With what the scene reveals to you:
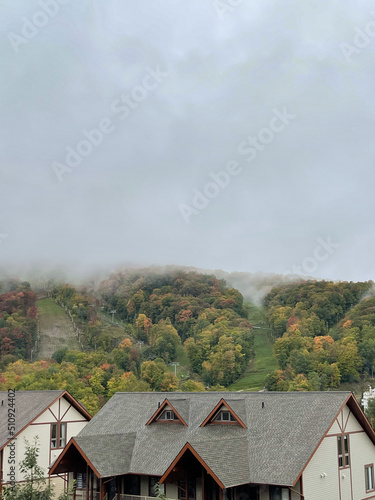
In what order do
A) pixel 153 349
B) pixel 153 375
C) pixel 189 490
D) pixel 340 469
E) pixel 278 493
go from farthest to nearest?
pixel 153 349
pixel 153 375
pixel 340 469
pixel 189 490
pixel 278 493

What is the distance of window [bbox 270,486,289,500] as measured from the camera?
2575cm

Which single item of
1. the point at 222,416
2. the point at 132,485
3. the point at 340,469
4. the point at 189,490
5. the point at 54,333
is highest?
the point at 54,333

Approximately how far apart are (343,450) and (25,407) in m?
22.2

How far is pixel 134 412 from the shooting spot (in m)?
35.2

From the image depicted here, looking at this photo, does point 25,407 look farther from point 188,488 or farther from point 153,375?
point 153,375

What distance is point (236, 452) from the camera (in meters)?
27.3

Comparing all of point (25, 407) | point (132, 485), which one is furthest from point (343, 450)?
point (25, 407)

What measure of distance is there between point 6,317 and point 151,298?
48633 mm

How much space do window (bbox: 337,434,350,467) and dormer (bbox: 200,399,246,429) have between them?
5.29 m

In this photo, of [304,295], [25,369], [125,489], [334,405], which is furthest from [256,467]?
[304,295]

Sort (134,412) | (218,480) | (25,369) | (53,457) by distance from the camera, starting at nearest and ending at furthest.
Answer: (218,480), (134,412), (53,457), (25,369)

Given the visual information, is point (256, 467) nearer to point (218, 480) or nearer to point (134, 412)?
point (218, 480)

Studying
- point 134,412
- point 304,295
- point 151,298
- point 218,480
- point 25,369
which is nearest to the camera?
point 218,480

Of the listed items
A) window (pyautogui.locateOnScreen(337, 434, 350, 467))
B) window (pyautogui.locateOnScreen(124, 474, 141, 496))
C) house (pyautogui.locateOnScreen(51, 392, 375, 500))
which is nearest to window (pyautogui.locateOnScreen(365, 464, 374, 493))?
house (pyautogui.locateOnScreen(51, 392, 375, 500))
